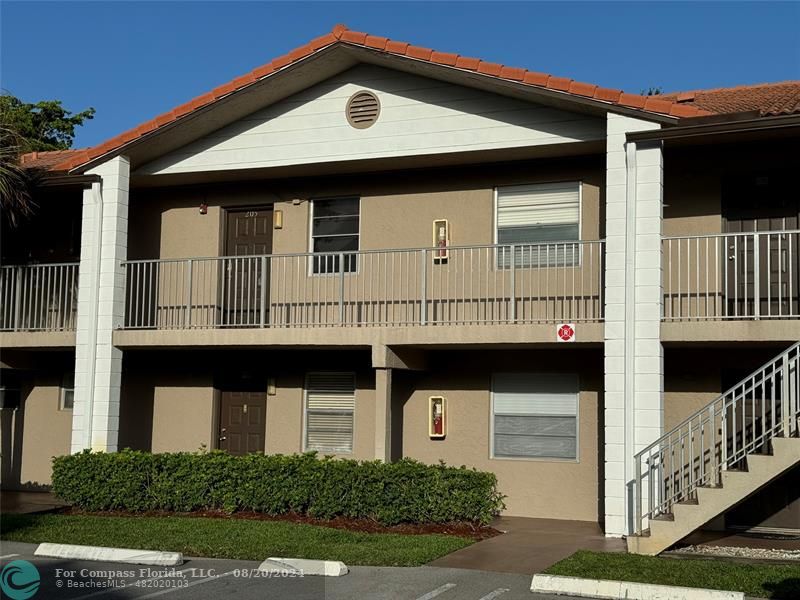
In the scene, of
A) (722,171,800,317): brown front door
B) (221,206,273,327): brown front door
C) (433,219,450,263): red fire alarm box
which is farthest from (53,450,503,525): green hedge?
(722,171,800,317): brown front door

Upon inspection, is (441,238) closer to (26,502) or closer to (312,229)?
(312,229)

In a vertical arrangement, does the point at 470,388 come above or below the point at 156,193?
below

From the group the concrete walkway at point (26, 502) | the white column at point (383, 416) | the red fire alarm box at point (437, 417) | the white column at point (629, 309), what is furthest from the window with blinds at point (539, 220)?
the concrete walkway at point (26, 502)

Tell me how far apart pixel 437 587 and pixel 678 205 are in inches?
280

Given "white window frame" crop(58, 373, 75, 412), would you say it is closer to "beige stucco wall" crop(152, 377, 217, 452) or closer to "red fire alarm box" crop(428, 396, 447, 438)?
"beige stucco wall" crop(152, 377, 217, 452)

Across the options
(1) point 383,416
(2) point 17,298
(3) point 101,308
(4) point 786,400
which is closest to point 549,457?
(1) point 383,416

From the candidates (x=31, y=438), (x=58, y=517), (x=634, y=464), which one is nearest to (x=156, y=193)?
(x=31, y=438)

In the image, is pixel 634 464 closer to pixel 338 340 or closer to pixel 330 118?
pixel 338 340

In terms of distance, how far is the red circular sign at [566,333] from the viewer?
12633 mm

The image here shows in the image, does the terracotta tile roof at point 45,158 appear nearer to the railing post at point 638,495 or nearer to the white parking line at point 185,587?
the white parking line at point 185,587

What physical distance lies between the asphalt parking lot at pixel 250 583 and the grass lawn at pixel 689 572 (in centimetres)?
75

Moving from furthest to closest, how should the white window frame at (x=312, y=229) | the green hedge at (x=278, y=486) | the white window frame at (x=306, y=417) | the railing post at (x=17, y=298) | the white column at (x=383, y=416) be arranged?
the railing post at (x=17, y=298)
the white window frame at (x=306, y=417)
the white window frame at (x=312, y=229)
the white column at (x=383, y=416)
the green hedge at (x=278, y=486)

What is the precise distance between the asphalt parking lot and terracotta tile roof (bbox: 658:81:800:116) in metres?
6.77

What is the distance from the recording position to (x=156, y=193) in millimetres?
17078
